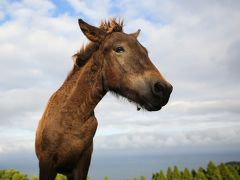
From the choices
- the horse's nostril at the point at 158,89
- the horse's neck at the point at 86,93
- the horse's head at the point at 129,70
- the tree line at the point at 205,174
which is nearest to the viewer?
the horse's nostril at the point at 158,89

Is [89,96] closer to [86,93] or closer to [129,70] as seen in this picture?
[86,93]

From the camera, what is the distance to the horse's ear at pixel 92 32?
5.47m

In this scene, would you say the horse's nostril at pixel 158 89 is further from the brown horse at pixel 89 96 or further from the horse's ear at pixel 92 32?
the horse's ear at pixel 92 32

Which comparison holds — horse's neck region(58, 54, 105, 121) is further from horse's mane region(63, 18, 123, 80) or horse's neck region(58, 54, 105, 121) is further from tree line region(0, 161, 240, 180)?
tree line region(0, 161, 240, 180)

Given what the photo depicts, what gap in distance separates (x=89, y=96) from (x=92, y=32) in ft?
3.49

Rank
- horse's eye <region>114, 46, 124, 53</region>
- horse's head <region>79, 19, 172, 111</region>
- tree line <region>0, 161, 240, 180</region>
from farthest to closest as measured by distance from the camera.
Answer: tree line <region>0, 161, 240, 180</region> → horse's eye <region>114, 46, 124, 53</region> → horse's head <region>79, 19, 172, 111</region>

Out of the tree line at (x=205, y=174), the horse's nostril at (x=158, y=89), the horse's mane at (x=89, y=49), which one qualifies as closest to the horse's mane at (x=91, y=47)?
the horse's mane at (x=89, y=49)

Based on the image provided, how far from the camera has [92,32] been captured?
562 cm

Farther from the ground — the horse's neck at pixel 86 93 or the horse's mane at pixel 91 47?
the horse's mane at pixel 91 47

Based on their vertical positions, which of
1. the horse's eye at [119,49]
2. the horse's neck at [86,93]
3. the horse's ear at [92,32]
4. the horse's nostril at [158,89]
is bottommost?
the horse's nostril at [158,89]

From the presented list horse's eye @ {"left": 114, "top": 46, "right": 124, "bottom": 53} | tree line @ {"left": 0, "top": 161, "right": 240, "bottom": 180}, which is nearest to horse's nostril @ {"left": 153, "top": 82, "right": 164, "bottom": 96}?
horse's eye @ {"left": 114, "top": 46, "right": 124, "bottom": 53}

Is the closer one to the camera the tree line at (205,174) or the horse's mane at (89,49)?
the horse's mane at (89,49)

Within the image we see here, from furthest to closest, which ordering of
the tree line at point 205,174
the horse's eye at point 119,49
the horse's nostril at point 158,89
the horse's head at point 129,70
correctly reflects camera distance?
1. the tree line at point 205,174
2. the horse's eye at point 119,49
3. the horse's head at point 129,70
4. the horse's nostril at point 158,89

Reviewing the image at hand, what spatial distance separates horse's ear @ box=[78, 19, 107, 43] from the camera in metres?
5.47
